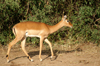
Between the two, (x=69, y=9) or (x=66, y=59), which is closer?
(x=66, y=59)

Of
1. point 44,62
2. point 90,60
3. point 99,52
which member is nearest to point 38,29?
point 44,62

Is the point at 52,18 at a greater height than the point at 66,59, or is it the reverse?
the point at 52,18

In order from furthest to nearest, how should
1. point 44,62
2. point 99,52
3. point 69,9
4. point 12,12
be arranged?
point 69,9
point 12,12
point 99,52
point 44,62

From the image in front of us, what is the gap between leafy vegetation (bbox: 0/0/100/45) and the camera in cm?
805

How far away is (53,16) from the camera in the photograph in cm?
908

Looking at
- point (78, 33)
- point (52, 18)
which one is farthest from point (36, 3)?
point (78, 33)

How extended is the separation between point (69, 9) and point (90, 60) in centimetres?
407

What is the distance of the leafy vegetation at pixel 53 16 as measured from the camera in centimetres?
805

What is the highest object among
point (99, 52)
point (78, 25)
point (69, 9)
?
point (69, 9)

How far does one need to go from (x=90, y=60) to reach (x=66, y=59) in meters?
0.82

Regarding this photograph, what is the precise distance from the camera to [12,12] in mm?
8508

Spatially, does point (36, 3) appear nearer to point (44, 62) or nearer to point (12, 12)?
point (12, 12)

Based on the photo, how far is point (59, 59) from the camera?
19.9 ft

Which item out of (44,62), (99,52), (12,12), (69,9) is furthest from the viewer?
(69,9)
